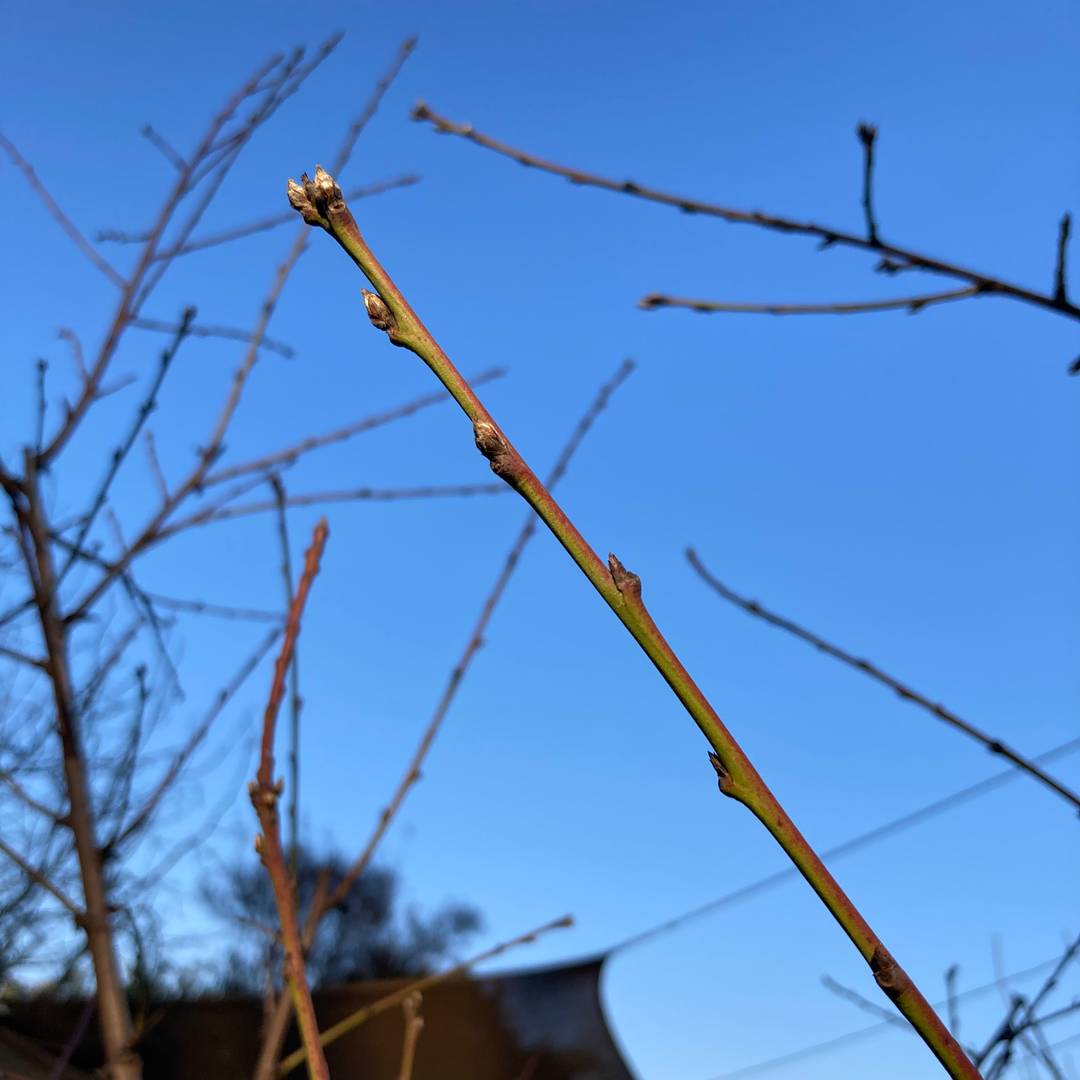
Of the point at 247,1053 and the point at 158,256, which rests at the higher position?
the point at 158,256

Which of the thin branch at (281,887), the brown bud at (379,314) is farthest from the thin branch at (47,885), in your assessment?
the brown bud at (379,314)

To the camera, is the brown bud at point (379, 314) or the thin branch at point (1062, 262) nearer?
the brown bud at point (379, 314)

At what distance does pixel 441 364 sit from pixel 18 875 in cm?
596

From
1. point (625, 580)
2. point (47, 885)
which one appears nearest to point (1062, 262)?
point (625, 580)

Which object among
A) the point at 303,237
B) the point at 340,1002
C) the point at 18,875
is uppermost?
the point at 18,875

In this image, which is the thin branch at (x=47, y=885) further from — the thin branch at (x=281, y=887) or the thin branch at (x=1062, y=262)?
the thin branch at (x=1062, y=262)

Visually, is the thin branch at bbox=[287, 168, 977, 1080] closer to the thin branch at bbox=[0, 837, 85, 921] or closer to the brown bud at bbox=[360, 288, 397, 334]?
the brown bud at bbox=[360, 288, 397, 334]

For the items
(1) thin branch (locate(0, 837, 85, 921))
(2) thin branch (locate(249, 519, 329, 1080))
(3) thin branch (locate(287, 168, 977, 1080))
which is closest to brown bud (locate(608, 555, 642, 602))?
(3) thin branch (locate(287, 168, 977, 1080))

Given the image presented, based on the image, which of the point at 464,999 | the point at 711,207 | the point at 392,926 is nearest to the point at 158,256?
the point at 711,207

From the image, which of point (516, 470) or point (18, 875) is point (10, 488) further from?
point (18, 875)

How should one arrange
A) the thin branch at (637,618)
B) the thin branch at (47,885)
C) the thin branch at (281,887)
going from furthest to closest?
1. the thin branch at (47,885)
2. the thin branch at (281,887)
3. the thin branch at (637,618)

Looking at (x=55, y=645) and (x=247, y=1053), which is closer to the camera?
(x=55, y=645)

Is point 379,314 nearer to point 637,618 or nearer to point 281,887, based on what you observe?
point 637,618

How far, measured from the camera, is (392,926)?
4508 millimetres
